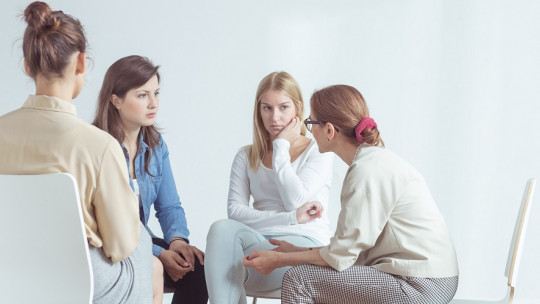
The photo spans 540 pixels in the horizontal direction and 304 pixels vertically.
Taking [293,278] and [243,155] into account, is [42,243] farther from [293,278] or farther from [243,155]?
[243,155]

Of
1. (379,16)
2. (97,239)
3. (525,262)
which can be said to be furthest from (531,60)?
(97,239)

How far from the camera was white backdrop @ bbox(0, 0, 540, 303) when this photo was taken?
410cm

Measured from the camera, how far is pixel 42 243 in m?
1.71

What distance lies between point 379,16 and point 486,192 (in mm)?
1159

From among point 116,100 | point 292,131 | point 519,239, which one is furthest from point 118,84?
point 519,239

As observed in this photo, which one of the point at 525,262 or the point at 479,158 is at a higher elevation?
the point at 479,158

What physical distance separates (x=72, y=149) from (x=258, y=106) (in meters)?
1.24

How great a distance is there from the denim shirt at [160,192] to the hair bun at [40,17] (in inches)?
33.1

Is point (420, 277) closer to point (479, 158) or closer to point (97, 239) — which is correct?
point (97, 239)

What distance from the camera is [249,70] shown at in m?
4.11

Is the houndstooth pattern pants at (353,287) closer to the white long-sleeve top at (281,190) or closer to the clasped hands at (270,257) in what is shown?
the clasped hands at (270,257)

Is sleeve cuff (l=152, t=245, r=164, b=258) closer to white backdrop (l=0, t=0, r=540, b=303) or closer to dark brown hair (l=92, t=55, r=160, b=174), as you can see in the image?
dark brown hair (l=92, t=55, r=160, b=174)

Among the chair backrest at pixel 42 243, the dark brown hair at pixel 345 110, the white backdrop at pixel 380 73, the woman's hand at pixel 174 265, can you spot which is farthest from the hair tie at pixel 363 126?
the white backdrop at pixel 380 73

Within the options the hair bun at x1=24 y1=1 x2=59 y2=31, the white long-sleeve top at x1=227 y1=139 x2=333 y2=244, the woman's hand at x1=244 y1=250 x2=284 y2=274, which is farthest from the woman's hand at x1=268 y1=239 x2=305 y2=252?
the hair bun at x1=24 y1=1 x2=59 y2=31
